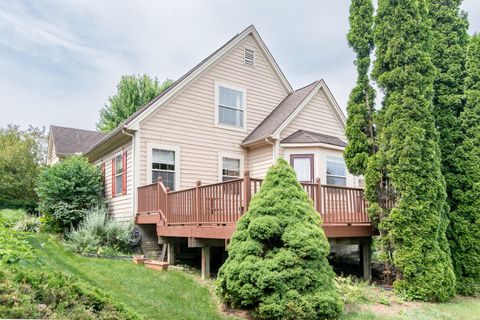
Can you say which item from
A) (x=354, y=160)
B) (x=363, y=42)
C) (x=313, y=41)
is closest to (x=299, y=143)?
(x=354, y=160)

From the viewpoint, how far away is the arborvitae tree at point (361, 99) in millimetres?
8672

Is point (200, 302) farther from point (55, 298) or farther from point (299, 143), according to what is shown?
point (299, 143)

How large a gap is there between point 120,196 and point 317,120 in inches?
308

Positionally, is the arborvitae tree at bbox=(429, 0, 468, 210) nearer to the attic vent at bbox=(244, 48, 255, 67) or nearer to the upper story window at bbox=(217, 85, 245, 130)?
the attic vent at bbox=(244, 48, 255, 67)

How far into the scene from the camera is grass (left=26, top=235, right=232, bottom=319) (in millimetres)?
5531

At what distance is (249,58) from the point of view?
44.7ft

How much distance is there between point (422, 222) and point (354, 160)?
83.5 inches

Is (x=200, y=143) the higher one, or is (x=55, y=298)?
(x=200, y=143)

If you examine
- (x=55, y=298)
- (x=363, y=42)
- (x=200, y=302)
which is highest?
(x=363, y=42)

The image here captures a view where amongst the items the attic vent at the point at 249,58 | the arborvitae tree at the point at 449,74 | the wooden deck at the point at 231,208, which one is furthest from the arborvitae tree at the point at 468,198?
the attic vent at the point at 249,58

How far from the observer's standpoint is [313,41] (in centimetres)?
1491

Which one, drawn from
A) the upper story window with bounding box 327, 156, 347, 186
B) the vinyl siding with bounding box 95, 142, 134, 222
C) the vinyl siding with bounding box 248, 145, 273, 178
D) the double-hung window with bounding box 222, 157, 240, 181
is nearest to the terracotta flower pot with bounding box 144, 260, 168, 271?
the vinyl siding with bounding box 95, 142, 134, 222

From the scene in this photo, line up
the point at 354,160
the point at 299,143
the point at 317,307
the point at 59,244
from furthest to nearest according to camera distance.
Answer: the point at 299,143 < the point at 59,244 < the point at 354,160 < the point at 317,307

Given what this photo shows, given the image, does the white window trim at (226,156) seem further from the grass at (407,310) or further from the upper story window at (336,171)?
the grass at (407,310)
